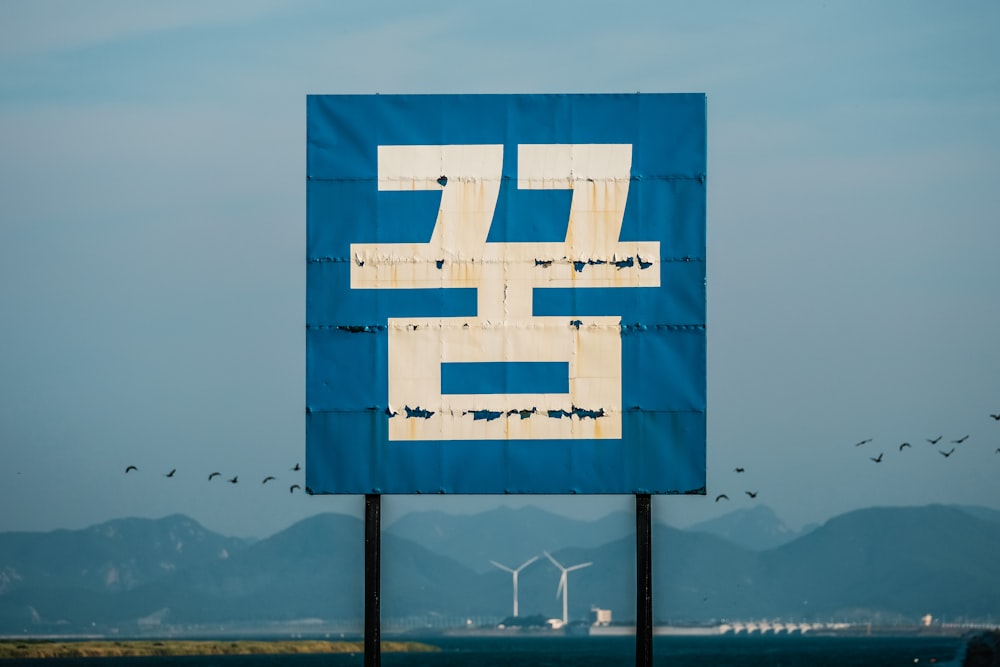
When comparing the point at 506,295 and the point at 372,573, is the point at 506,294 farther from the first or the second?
the point at 372,573

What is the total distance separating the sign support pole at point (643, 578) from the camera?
87.8ft

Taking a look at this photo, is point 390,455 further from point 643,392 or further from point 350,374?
point 643,392

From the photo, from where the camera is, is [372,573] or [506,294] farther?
[372,573]

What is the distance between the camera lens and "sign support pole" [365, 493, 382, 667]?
88.3ft

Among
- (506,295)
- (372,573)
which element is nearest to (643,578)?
(372,573)

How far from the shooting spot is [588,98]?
2680cm

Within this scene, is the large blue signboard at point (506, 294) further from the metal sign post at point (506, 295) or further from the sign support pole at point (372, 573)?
the sign support pole at point (372, 573)

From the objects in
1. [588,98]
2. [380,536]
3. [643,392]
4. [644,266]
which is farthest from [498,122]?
[380,536]

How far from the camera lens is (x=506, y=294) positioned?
26.8 metres

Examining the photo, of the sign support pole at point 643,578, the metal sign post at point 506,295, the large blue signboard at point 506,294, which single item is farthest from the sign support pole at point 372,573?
the sign support pole at point 643,578

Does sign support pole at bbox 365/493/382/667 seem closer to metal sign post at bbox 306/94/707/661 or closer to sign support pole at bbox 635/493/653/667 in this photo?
metal sign post at bbox 306/94/707/661

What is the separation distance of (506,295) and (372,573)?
518 centimetres

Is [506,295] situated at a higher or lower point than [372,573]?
higher

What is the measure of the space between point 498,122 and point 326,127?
287cm
